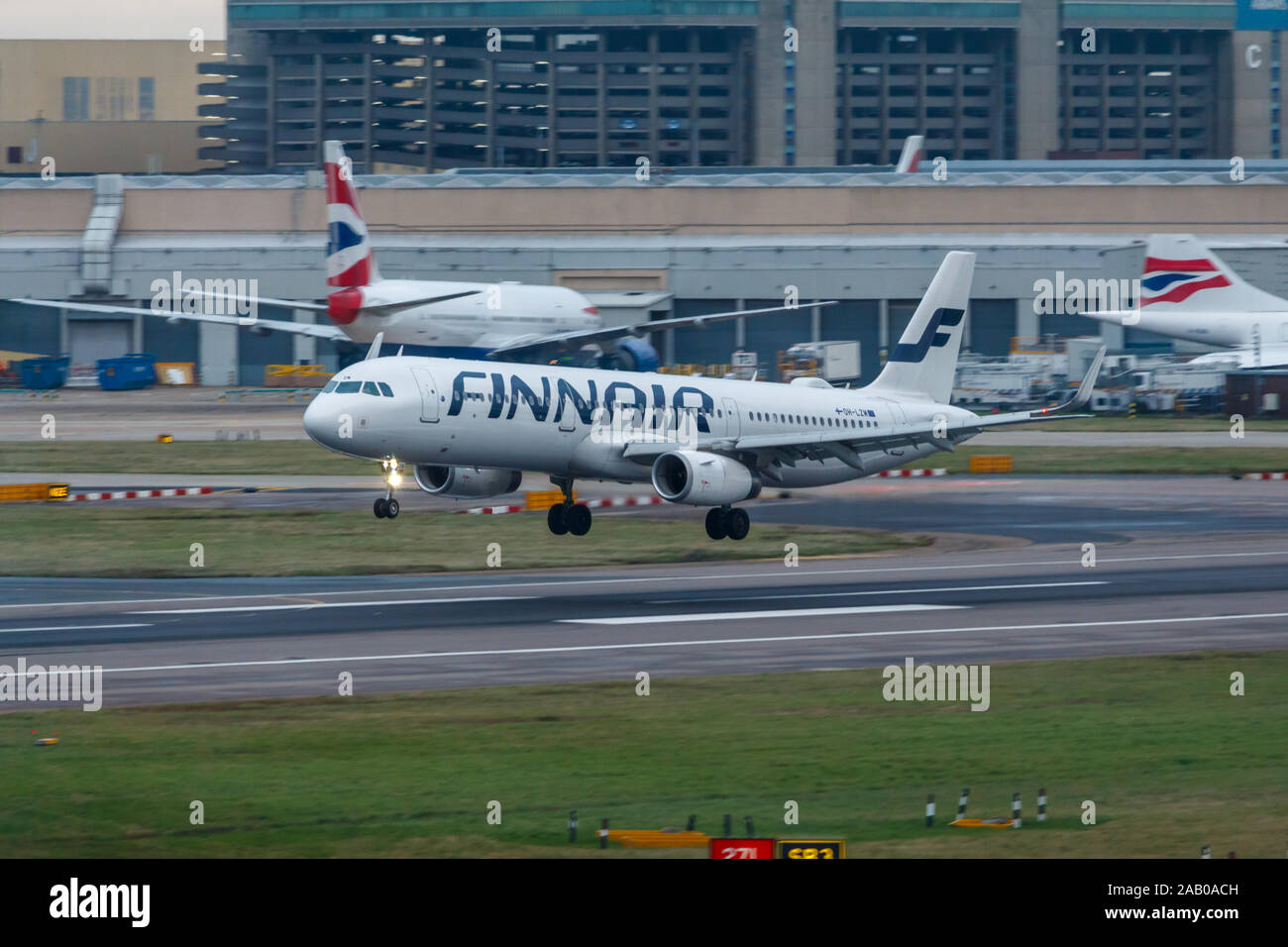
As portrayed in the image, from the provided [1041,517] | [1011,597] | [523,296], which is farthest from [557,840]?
[523,296]

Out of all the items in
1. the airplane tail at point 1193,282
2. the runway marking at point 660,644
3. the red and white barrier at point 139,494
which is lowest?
the runway marking at point 660,644

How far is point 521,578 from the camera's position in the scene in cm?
3603

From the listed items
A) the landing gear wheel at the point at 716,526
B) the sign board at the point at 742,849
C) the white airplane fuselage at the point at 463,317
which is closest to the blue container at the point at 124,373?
the white airplane fuselage at the point at 463,317

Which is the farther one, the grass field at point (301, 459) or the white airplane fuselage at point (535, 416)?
the grass field at point (301, 459)

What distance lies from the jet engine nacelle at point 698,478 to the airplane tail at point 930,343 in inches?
390

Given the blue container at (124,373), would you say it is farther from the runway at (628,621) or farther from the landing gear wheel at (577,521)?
the runway at (628,621)

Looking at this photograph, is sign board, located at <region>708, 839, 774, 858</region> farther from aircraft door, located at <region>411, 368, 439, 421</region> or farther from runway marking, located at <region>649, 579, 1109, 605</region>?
aircraft door, located at <region>411, 368, 439, 421</region>

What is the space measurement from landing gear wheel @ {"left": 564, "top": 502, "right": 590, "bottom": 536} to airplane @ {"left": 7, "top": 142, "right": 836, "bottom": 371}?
26.4 meters

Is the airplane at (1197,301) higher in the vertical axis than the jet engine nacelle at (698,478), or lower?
higher

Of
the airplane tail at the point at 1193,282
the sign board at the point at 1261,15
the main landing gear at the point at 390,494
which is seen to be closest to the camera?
the main landing gear at the point at 390,494

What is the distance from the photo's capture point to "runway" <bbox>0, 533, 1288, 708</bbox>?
2520 centimetres

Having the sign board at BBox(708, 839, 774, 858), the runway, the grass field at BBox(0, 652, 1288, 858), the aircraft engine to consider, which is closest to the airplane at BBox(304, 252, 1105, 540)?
the runway

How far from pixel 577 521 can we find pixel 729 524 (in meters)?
3.94

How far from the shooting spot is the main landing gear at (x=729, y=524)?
41031 mm
